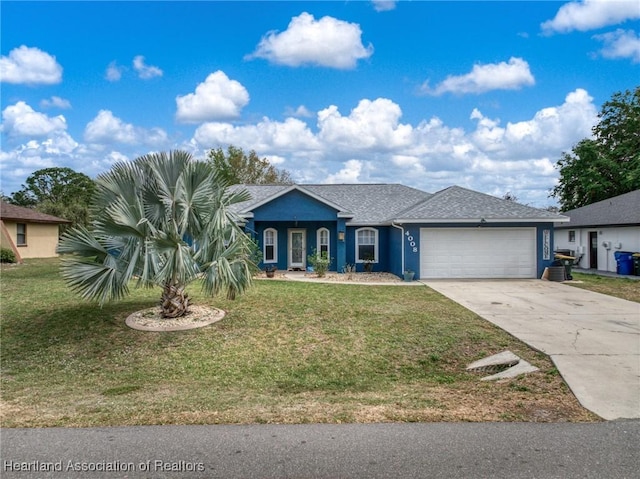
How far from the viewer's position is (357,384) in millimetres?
6426

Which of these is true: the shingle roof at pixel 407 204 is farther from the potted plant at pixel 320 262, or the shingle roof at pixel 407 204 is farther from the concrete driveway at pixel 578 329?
the concrete driveway at pixel 578 329

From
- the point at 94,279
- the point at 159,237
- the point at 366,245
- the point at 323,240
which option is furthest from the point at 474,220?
the point at 94,279

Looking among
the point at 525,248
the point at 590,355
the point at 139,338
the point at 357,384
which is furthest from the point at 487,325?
the point at 525,248

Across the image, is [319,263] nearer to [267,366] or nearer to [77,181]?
[267,366]

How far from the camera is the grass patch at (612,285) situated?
13124 millimetres

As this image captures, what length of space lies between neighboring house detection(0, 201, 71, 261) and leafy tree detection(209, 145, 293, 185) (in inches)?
682

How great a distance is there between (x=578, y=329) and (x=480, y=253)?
8.62 m

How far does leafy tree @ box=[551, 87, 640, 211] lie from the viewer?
3077 centimetres

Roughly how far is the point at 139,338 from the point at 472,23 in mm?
13935

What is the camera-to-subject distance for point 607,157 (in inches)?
1237

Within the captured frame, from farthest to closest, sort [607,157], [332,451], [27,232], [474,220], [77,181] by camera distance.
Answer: [77,181] → [607,157] → [27,232] → [474,220] → [332,451]

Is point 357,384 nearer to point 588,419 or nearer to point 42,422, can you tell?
point 588,419

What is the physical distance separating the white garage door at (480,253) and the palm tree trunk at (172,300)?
1055 cm

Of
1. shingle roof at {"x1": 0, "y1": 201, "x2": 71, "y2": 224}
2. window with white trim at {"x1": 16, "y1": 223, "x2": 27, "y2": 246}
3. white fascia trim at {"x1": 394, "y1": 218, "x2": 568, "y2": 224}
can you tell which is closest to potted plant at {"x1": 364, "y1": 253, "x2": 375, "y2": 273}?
white fascia trim at {"x1": 394, "y1": 218, "x2": 568, "y2": 224}
